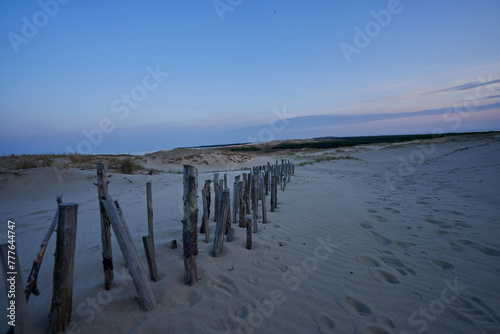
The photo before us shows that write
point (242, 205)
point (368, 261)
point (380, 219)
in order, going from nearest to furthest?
point (368, 261) → point (242, 205) → point (380, 219)

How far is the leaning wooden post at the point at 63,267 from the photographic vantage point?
6.22 ft

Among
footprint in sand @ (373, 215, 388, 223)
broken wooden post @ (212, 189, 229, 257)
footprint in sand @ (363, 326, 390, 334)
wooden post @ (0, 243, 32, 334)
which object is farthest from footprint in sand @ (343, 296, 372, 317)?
footprint in sand @ (373, 215, 388, 223)

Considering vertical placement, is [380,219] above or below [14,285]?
below


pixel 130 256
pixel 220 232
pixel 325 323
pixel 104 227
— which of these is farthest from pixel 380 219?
pixel 104 227

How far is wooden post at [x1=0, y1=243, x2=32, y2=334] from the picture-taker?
148cm

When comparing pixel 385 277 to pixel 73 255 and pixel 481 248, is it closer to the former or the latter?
pixel 481 248

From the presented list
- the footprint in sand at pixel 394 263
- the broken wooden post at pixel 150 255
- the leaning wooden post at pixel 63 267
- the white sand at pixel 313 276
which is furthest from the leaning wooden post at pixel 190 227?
the footprint in sand at pixel 394 263

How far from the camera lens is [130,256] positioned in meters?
2.18

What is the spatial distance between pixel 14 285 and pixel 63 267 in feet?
1.35

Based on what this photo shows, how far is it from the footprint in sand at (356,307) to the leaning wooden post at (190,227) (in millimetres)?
1638

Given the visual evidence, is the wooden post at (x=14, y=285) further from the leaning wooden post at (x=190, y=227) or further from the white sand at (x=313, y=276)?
the leaning wooden post at (x=190, y=227)

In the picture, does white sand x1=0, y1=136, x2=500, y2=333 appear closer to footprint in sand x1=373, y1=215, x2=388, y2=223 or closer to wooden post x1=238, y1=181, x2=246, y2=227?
footprint in sand x1=373, y1=215, x2=388, y2=223

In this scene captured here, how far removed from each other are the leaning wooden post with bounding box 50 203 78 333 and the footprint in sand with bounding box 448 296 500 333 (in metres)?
3.58

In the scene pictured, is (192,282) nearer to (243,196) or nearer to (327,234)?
(243,196)
